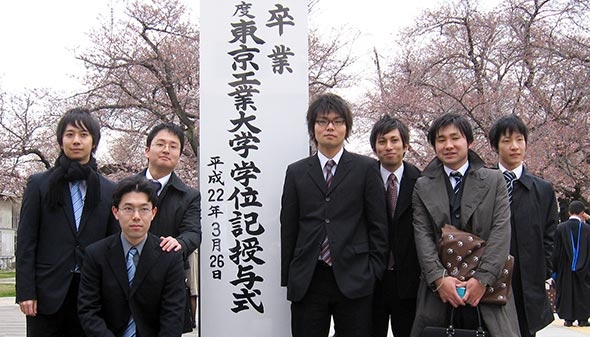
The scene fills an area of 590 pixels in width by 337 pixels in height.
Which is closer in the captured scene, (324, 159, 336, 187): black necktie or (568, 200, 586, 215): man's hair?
(324, 159, 336, 187): black necktie

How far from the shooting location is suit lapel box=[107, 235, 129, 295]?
3.23 meters

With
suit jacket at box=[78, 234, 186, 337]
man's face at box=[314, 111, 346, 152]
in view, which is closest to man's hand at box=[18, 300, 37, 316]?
suit jacket at box=[78, 234, 186, 337]


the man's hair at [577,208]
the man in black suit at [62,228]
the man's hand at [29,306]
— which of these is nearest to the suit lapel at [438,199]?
the man in black suit at [62,228]

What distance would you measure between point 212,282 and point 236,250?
28cm

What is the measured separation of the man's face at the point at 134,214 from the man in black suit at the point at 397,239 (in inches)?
58.2

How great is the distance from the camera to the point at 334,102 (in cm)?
360

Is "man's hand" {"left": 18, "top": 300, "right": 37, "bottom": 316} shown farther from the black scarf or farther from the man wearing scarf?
the man wearing scarf

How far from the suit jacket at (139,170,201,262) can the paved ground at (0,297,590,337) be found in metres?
5.55

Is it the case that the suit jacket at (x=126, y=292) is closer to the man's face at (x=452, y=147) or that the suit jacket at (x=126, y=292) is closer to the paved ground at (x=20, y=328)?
the man's face at (x=452, y=147)

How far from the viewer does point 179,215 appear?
369 centimetres

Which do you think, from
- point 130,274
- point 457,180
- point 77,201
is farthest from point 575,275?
point 77,201

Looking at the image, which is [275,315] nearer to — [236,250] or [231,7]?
[236,250]

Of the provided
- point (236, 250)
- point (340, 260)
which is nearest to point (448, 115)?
point (340, 260)

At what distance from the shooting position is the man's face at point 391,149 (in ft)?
12.5
